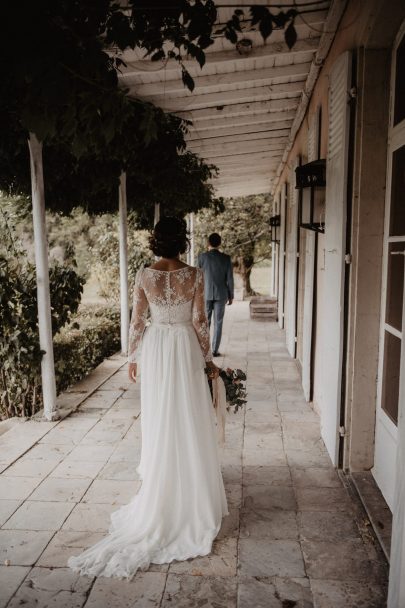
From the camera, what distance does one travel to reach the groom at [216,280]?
7199 mm

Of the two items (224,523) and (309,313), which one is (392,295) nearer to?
(224,523)

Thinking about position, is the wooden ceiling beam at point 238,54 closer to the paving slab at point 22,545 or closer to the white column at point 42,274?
the white column at point 42,274

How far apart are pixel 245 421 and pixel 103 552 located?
92.4 inches

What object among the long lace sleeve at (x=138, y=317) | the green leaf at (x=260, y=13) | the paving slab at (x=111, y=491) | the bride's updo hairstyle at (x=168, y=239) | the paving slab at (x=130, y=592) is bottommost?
the paving slab at (x=130, y=592)

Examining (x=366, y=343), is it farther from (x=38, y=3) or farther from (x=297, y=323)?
(x=297, y=323)

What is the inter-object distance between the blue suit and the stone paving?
2.40 meters

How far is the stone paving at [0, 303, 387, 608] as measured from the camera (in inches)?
95.0

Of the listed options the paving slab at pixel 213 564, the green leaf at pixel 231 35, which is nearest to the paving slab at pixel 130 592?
the paving slab at pixel 213 564

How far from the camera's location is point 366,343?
11.2 ft

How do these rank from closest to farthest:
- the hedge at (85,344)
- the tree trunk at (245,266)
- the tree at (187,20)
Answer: the tree at (187,20)
the hedge at (85,344)
the tree trunk at (245,266)

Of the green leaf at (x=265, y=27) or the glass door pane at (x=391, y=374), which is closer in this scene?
the green leaf at (x=265, y=27)

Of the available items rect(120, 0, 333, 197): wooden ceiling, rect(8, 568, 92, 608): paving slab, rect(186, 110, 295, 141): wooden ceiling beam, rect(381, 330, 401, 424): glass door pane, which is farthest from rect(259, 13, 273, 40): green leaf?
rect(186, 110, 295, 141): wooden ceiling beam

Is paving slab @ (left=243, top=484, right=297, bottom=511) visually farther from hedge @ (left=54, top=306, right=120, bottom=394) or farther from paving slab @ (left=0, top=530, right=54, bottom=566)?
hedge @ (left=54, top=306, right=120, bottom=394)

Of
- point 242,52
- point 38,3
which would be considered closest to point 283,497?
point 38,3
